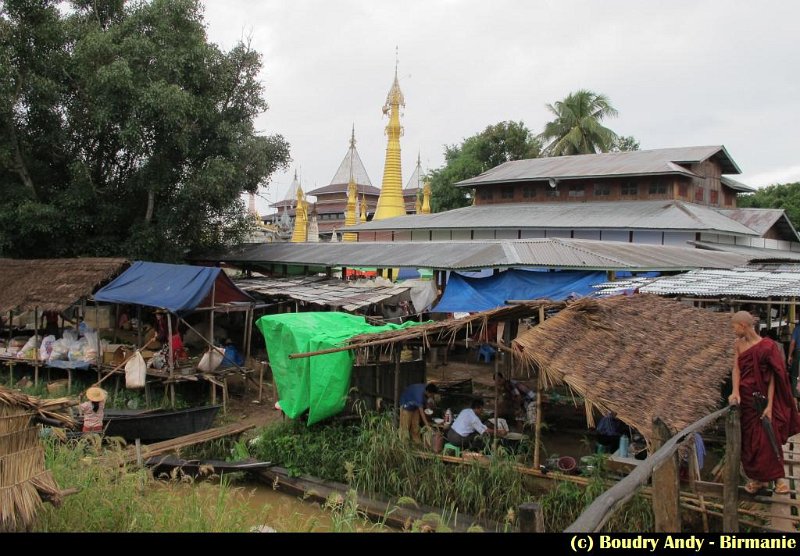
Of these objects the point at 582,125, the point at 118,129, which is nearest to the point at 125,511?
the point at 118,129

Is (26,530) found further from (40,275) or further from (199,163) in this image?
(199,163)

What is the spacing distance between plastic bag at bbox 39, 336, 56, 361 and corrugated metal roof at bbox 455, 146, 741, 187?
18.4m

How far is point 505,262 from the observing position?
13.1 metres

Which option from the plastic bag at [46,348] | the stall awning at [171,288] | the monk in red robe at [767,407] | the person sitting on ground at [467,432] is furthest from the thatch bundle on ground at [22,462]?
the plastic bag at [46,348]

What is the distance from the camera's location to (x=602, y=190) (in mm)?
24188

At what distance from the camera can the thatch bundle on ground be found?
450cm

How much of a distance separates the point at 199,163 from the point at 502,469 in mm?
13414

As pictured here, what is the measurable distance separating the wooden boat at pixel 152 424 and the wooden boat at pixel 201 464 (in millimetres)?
1027

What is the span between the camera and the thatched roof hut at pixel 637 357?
6082 millimetres

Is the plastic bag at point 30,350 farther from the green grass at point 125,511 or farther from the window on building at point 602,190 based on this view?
the window on building at point 602,190

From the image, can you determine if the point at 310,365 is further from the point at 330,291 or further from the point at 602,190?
the point at 602,190

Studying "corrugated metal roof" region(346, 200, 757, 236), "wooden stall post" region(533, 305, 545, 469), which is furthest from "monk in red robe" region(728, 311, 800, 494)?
"corrugated metal roof" region(346, 200, 757, 236)

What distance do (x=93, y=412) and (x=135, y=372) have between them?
5.93 ft
